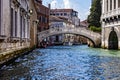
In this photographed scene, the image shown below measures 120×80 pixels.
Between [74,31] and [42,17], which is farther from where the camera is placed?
[42,17]

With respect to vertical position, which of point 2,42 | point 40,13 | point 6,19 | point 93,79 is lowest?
point 93,79

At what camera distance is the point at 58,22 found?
60.8m

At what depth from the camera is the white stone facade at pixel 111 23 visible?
27.4 meters

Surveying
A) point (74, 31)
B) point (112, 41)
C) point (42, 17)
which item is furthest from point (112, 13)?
point (42, 17)

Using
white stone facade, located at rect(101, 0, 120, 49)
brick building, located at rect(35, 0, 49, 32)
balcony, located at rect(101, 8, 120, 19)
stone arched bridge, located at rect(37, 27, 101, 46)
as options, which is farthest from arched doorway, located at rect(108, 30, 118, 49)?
brick building, located at rect(35, 0, 49, 32)

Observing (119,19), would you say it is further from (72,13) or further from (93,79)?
(72,13)

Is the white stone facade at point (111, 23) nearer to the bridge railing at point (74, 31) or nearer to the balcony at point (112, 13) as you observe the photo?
the balcony at point (112, 13)

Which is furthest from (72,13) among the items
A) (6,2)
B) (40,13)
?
(6,2)

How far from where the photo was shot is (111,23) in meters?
29.0

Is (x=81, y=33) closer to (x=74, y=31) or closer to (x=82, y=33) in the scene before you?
(x=82, y=33)

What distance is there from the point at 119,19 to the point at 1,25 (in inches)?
696

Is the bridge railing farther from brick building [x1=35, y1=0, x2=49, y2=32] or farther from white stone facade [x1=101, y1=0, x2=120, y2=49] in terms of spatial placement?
brick building [x1=35, y1=0, x2=49, y2=32]

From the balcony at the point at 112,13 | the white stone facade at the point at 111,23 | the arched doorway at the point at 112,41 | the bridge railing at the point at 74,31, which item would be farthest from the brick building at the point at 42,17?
the arched doorway at the point at 112,41

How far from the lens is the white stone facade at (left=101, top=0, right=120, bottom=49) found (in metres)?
27.4
